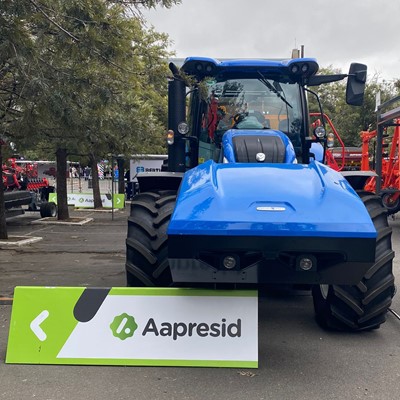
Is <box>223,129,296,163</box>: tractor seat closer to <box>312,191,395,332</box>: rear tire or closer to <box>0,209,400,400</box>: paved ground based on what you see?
<box>312,191,395,332</box>: rear tire

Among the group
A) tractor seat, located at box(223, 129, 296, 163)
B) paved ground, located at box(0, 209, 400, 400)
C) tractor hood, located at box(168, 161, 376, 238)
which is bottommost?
paved ground, located at box(0, 209, 400, 400)

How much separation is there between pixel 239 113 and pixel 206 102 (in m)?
0.43

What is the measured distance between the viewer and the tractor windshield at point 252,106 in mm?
5938

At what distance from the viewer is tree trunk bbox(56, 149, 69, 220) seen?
1555 cm

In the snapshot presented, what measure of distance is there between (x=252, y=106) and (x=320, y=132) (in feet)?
2.82

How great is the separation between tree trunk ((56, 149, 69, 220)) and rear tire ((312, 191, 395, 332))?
12.1 meters

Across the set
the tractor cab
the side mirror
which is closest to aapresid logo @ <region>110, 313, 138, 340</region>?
the tractor cab

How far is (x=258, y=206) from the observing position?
3.72 metres

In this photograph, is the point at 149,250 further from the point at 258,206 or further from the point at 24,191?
the point at 24,191

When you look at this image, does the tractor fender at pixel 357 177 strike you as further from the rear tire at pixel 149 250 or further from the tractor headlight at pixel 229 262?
the tractor headlight at pixel 229 262

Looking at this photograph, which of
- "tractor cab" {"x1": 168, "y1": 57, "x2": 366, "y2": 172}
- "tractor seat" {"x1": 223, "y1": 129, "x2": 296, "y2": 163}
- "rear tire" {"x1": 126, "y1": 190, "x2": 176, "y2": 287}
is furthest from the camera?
"tractor cab" {"x1": 168, "y1": 57, "x2": 366, "y2": 172}

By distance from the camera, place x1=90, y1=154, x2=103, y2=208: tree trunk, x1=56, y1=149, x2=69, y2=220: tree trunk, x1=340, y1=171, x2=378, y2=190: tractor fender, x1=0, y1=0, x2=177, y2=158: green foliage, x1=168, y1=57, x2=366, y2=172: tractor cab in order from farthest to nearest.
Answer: x1=90, y1=154, x2=103, y2=208: tree trunk → x1=56, y1=149, x2=69, y2=220: tree trunk → x1=168, y1=57, x2=366, y2=172: tractor cab → x1=0, y1=0, x2=177, y2=158: green foliage → x1=340, y1=171, x2=378, y2=190: tractor fender

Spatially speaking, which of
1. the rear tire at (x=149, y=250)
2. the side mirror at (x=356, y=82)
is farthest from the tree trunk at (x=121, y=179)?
the rear tire at (x=149, y=250)

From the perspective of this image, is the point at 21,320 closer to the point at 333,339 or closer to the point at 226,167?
the point at 226,167
